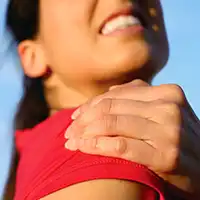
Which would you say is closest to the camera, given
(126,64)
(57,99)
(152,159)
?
(152,159)

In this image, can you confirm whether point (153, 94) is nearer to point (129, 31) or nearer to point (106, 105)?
point (106, 105)

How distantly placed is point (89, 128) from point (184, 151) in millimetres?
131

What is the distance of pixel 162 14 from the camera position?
46.1 inches

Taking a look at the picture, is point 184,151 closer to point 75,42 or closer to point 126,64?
point 126,64

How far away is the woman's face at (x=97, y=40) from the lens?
3.19 feet

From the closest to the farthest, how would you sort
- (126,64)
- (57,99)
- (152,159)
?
(152,159) → (126,64) → (57,99)

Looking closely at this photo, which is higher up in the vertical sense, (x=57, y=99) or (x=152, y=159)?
(x=152, y=159)

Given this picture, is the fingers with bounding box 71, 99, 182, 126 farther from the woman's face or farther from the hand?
the woman's face

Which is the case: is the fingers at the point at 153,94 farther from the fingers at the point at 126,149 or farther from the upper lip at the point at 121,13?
the upper lip at the point at 121,13

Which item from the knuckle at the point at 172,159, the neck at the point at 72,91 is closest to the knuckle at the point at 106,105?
the knuckle at the point at 172,159

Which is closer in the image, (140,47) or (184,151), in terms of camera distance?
(184,151)

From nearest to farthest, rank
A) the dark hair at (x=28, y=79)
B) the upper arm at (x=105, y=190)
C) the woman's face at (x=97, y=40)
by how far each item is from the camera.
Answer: the upper arm at (x=105, y=190) → the woman's face at (x=97, y=40) → the dark hair at (x=28, y=79)

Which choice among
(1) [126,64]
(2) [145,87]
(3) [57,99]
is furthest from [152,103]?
(3) [57,99]

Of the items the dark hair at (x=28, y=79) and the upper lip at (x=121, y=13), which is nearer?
the upper lip at (x=121, y=13)
